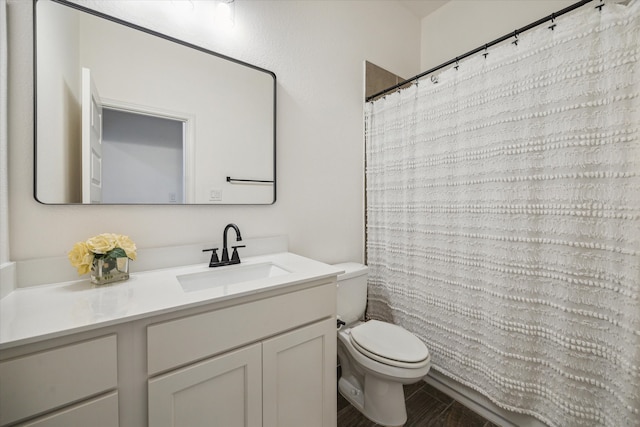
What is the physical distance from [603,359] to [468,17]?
229 centimetres

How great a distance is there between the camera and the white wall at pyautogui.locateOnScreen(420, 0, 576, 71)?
1706 millimetres

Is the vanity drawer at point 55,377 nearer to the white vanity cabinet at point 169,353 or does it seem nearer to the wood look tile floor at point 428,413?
the white vanity cabinet at point 169,353

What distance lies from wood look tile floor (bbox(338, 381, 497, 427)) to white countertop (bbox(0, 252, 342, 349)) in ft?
3.01

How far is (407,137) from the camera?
5.68 feet

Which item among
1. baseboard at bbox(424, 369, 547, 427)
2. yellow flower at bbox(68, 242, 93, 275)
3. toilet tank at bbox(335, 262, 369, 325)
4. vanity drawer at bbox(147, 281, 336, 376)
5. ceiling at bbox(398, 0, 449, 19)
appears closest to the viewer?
vanity drawer at bbox(147, 281, 336, 376)

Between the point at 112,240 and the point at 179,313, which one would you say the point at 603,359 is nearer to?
the point at 179,313

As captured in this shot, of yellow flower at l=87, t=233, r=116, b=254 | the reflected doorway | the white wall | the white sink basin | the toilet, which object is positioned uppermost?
the white wall

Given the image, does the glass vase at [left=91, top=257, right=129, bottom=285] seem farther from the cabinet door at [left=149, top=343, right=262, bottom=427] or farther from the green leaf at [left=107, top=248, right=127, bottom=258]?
the cabinet door at [left=149, top=343, right=262, bottom=427]

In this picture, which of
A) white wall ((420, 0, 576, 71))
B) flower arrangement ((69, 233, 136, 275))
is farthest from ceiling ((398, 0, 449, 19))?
flower arrangement ((69, 233, 136, 275))

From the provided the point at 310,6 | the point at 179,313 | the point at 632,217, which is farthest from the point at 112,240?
the point at 632,217

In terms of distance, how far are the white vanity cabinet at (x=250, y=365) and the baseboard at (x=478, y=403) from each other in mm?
830

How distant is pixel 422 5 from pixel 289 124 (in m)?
1.68

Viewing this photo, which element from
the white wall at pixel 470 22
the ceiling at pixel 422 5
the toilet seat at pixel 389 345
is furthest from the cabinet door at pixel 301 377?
the ceiling at pixel 422 5

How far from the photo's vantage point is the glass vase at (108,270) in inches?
38.6
